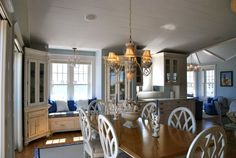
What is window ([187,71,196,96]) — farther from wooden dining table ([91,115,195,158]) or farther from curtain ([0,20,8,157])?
curtain ([0,20,8,157])

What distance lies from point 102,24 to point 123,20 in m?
0.44

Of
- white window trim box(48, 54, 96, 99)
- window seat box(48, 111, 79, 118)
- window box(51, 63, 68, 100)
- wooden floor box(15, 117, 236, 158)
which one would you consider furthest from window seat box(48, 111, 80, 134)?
white window trim box(48, 54, 96, 99)

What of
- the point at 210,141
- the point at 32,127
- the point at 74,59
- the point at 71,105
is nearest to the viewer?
the point at 210,141

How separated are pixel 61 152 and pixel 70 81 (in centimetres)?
262

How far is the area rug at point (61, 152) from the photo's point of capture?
12.0 feet

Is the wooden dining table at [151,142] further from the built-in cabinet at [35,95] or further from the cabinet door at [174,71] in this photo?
the cabinet door at [174,71]

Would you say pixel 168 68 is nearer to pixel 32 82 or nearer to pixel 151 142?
pixel 32 82

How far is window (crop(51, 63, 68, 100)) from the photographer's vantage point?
5.87 metres

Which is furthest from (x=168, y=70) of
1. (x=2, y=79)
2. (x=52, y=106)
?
(x=2, y=79)

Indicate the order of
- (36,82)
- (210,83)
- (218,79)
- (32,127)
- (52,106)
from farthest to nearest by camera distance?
(210,83)
(218,79)
(52,106)
(36,82)
(32,127)

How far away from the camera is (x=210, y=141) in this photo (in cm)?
163

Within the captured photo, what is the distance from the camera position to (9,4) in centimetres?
205

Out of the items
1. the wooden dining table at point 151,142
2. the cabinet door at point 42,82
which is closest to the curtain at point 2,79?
the wooden dining table at point 151,142

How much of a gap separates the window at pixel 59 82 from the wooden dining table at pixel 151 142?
3.66 metres
